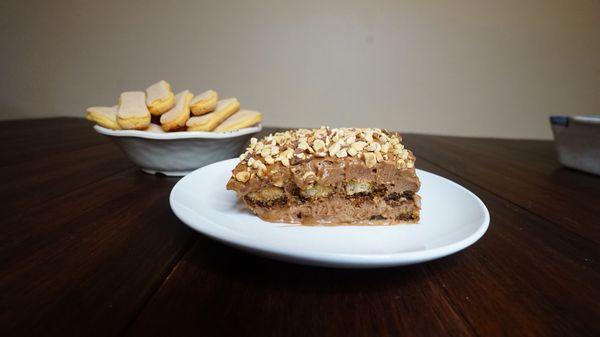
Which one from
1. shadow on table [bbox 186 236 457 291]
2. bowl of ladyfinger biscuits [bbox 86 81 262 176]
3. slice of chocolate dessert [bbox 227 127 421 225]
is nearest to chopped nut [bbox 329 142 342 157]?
slice of chocolate dessert [bbox 227 127 421 225]

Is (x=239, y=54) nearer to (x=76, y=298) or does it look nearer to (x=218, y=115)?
(x=218, y=115)

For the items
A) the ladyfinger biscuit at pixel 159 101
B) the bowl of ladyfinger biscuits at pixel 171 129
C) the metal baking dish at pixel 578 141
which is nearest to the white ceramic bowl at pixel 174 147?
the bowl of ladyfinger biscuits at pixel 171 129

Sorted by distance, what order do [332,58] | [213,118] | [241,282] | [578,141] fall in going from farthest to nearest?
[332,58] → [578,141] → [213,118] → [241,282]

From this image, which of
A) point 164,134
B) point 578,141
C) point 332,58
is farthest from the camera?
point 332,58

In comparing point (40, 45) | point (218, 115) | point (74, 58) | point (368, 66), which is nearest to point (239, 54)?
point (368, 66)

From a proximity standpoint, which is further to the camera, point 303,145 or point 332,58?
point 332,58

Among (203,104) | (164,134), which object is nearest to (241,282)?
(164,134)

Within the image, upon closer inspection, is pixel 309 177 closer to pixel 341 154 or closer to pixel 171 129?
pixel 341 154

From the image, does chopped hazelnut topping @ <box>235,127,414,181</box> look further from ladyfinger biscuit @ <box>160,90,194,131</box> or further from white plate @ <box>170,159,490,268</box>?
ladyfinger biscuit @ <box>160,90,194,131</box>
